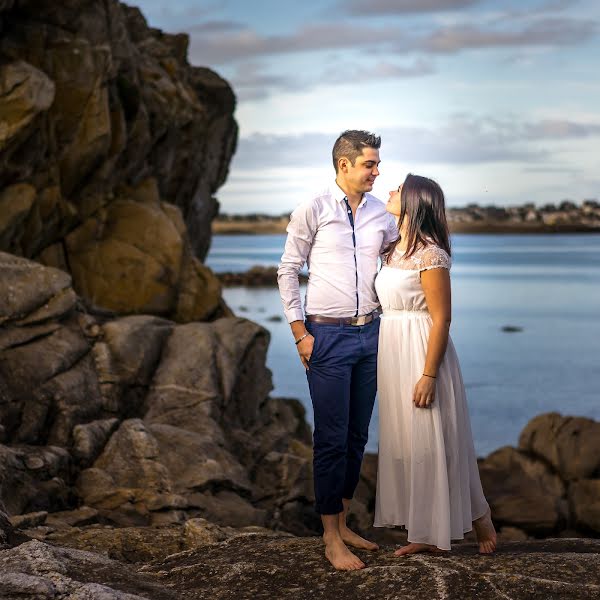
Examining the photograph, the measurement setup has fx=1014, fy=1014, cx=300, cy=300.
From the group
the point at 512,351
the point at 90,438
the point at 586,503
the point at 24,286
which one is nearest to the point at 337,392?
the point at 90,438

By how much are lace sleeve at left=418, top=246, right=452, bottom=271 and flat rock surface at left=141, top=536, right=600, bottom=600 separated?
192cm

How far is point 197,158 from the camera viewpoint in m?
33.9

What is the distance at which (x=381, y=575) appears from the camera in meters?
6.41

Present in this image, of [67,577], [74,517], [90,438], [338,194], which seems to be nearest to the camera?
[67,577]

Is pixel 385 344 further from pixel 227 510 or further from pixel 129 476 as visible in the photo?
pixel 129 476

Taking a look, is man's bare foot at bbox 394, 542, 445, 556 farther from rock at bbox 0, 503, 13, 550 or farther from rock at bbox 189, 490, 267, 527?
rock at bbox 189, 490, 267, 527

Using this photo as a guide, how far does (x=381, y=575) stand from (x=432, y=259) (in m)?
2.06

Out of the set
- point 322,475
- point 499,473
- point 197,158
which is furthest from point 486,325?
point 322,475

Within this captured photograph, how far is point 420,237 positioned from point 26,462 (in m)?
5.70

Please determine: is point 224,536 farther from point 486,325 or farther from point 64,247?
point 486,325

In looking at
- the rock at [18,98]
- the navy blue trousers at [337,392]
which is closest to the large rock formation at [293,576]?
the navy blue trousers at [337,392]

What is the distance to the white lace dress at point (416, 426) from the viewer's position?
6.72 m

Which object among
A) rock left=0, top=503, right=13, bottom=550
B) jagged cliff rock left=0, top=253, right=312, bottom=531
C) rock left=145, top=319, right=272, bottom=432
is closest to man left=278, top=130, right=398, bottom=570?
rock left=0, top=503, right=13, bottom=550

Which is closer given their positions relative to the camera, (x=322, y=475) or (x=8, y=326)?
(x=322, y=475)
